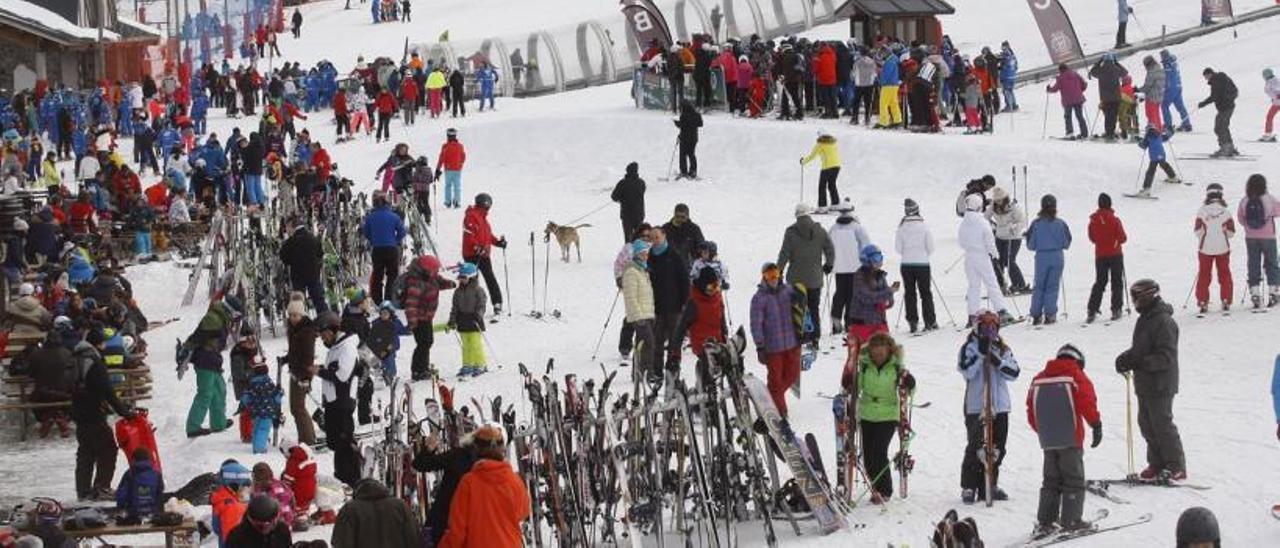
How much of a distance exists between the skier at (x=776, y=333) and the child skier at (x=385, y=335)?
13.5ft

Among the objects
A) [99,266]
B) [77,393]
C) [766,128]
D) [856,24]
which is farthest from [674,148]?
[77,393]

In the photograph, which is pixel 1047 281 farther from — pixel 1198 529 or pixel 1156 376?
pixel 1198 529

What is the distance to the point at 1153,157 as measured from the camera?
25703 mm

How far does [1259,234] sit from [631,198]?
24.0 feet

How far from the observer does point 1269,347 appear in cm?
1772

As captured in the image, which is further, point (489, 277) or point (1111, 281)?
point (489, 277)

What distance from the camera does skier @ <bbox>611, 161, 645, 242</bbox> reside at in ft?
78.2

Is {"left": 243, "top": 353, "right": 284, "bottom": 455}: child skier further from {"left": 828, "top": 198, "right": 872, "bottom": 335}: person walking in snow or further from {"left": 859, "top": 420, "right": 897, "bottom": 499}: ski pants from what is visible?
{"left": 859, "top": 420, "right": 897, "bottom": 499}: ski pants

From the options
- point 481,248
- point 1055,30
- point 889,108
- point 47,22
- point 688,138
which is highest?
point 47,22

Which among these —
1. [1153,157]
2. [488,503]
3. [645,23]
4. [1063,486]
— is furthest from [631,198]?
[645,23]

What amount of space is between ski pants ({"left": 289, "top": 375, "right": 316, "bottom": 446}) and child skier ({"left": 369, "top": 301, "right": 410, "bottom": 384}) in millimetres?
1090

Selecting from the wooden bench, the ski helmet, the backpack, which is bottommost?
the wooden bench

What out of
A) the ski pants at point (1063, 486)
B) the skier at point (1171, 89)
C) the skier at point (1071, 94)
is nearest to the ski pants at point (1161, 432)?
the ski pants at point (1063, 486)

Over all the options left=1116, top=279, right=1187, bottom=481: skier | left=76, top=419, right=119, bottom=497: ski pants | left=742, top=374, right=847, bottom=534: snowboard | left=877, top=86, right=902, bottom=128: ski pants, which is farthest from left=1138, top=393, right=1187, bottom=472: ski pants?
left=877, top=86, right=902, bottom=128: ski pants
